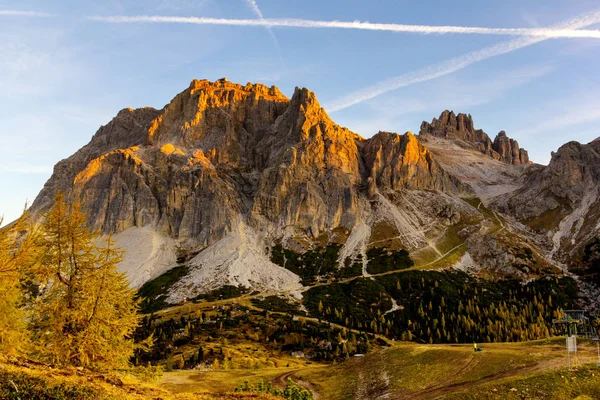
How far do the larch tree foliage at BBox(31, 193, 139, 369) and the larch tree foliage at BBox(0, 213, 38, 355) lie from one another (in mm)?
1189

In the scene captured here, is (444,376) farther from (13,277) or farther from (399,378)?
(13,277)

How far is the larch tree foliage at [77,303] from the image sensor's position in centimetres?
2542

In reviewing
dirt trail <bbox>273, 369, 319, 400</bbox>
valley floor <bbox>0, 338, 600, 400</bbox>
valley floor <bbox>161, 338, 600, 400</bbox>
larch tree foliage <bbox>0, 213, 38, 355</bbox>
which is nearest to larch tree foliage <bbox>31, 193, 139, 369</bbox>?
larch tree foliage <bbox>0, 213, 38, 355</bbox>

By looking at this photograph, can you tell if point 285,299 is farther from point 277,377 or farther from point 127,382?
point 127,382

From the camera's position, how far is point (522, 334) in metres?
142

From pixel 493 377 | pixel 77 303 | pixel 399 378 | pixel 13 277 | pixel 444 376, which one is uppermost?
pixel 13 277

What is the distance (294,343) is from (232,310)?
41.1 m

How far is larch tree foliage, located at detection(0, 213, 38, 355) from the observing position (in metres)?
19.3

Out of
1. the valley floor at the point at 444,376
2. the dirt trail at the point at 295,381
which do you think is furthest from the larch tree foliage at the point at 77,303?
the dirt trail at the point at 295,381

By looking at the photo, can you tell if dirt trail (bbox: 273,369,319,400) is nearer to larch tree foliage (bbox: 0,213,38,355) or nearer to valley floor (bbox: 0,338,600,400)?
valley floor (bbox: 0,338,600,400)

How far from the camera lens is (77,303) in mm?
26172

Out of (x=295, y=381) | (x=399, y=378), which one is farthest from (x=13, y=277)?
(x=295, y=381)

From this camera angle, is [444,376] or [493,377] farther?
[444,376]

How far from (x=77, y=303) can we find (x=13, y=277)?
4484mm
